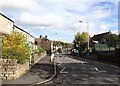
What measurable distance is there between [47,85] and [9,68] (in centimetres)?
332

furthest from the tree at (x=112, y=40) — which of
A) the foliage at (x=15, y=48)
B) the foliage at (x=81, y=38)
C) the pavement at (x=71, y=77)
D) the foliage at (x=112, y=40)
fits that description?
the foliage at (x=81, y=38)

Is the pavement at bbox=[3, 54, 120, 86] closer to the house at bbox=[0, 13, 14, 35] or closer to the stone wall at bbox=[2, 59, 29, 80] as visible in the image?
the stone wall at bbox=[2, 59, 29, 80]

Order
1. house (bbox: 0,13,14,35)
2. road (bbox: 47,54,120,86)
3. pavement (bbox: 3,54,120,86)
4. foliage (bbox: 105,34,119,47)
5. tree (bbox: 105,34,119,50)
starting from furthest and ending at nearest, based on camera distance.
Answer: foliage (bbox: 105,34,119,47) → tree (bbox: 105,34,119,50) → house (bbox: 0,13,14,35) → road (bbox: 47,54,120,86) → pavement (bbox: 3,54,120,86)

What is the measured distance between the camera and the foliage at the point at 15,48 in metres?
19.7

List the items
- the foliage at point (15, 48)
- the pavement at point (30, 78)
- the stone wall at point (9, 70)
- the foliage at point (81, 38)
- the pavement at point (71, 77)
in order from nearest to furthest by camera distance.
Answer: the pavement at point (30, 78)
the pavement at point (71, 77)
the stone wall at point (9, 70)
the foliage at point (15, 48)
the foliage at point (81, 38)

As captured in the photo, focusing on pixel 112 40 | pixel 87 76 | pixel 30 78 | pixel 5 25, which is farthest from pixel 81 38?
pixel 30 78

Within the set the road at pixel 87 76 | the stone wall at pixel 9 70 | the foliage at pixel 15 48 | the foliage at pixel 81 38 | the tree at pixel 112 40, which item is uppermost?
the foliage at pixel 81 38

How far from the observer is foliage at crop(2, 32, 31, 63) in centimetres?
1973

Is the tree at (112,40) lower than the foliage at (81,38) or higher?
lower

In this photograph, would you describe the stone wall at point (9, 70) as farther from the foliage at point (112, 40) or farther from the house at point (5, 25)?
the foliage at point (112, 40)

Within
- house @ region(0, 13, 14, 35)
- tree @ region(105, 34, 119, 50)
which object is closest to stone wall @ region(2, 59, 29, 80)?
house @ region(0, 13, 14, 35)

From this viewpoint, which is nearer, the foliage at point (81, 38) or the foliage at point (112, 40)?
the foliage at point (112, 40)

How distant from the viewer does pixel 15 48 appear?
20094 mm

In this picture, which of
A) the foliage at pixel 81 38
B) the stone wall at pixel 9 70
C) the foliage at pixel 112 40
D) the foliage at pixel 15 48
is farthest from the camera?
the foliage at pixel 81 38
